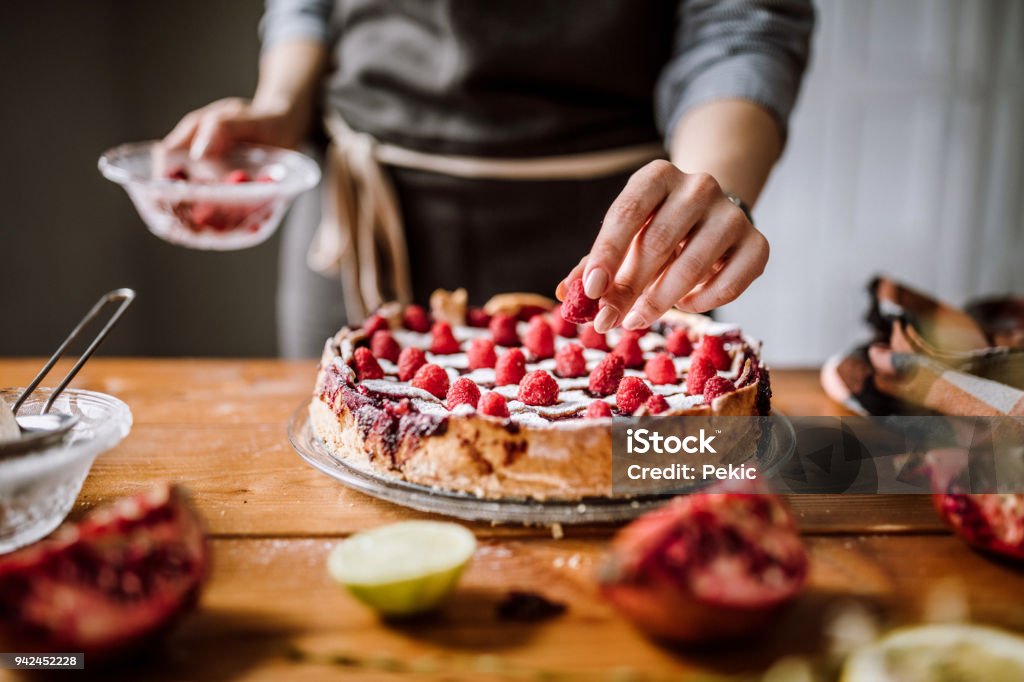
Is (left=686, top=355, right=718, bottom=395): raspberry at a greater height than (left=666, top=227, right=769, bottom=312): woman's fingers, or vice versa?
(left=666, top=227, right=769, bottom=312): woman's fingers

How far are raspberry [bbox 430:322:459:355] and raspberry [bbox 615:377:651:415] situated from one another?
48 cm

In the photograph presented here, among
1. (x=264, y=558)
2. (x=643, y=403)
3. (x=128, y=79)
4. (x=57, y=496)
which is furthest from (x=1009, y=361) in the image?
(x=128, y=79)

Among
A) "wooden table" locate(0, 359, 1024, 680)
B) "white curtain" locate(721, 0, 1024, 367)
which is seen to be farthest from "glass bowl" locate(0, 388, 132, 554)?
"white curtain" locate(721, 0, 1024, 367)

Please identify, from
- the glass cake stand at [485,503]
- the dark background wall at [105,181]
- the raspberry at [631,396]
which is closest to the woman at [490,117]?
the raspberry at [631,396]

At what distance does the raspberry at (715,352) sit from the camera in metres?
1.60

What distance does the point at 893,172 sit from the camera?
4.47 meters

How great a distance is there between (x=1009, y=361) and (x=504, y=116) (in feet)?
4.20

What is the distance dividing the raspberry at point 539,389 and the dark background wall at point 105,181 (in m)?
2.90

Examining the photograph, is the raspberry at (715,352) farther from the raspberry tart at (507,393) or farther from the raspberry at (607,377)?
the raspberry at (607,377)

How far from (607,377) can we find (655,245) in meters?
0.32

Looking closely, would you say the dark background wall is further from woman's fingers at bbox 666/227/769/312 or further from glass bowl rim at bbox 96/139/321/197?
woman's fingers at bbox 666/227/769/312

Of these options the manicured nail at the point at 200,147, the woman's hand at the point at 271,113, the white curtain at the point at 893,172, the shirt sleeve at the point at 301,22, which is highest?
the shirt sleeve at the point at 301,22

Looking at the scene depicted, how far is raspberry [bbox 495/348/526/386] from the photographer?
5.04 ft

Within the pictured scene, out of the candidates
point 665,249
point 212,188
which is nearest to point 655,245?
point 665,249
